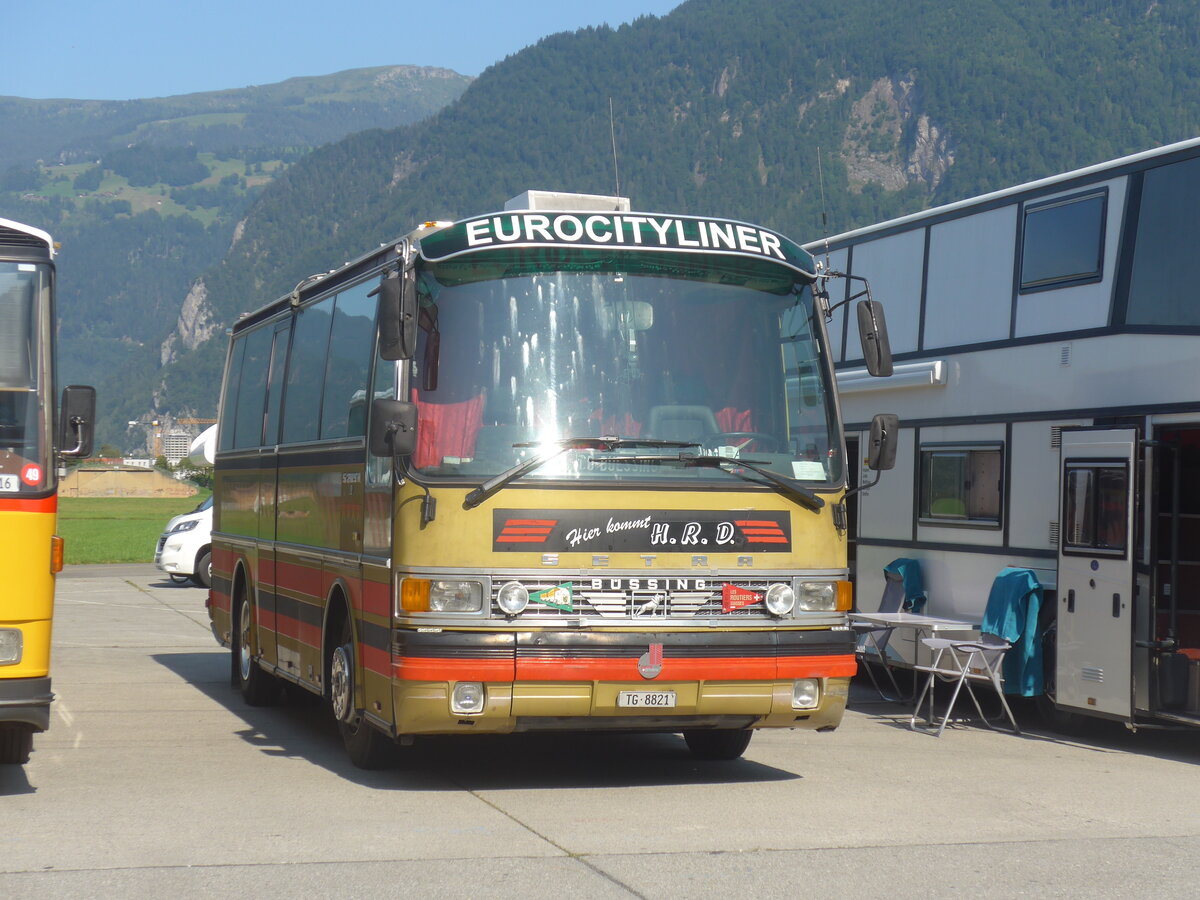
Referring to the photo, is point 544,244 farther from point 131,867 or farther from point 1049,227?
point 1049,227

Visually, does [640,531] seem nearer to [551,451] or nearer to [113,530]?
[551,451]

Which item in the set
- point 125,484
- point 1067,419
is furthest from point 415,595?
point 125,484

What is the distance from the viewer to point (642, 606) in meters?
8.88

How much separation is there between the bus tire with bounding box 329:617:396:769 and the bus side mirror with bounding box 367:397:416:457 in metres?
1.62

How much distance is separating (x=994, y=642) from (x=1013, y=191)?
11.7 ft

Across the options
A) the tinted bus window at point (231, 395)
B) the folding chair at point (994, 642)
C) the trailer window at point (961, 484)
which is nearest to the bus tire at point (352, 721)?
the folding chair at point (994, 642)

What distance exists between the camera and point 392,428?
850 centimetres

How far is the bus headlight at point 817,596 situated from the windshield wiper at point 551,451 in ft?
3.37

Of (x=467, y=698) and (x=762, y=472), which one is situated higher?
(x=762, y=472)

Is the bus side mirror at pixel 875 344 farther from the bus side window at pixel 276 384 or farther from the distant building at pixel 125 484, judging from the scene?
the distant building at pixel 125 484

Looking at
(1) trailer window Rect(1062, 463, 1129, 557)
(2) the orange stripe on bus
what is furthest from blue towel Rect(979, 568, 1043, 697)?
(2) the orange stripe on bus

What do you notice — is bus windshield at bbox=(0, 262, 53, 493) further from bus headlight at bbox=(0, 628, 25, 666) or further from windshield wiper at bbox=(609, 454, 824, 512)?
windshield wiper at bbox=(609, 454, 824, 512)

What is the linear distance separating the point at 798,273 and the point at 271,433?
15.4 feet

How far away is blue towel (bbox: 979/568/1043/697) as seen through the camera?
12.2m
